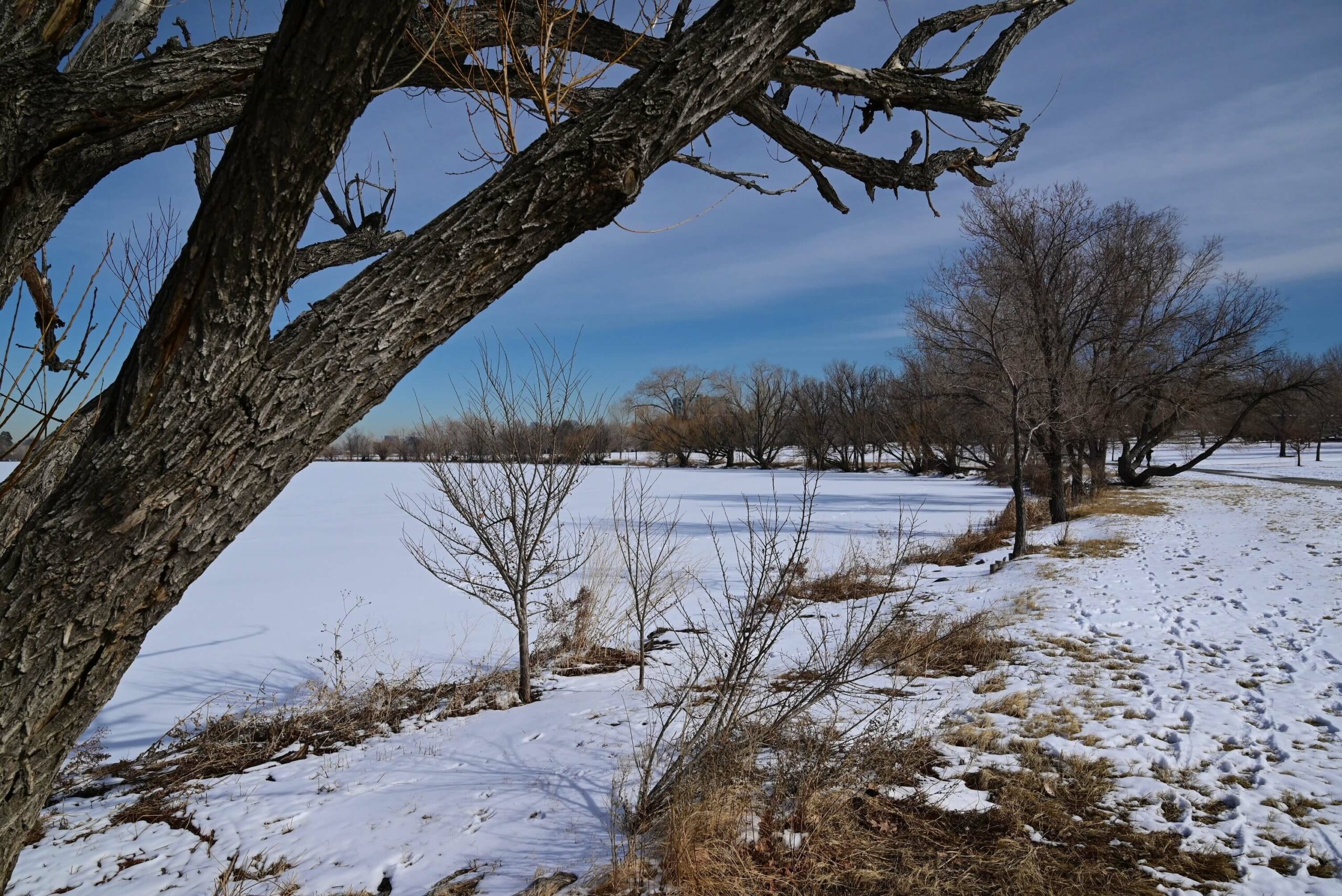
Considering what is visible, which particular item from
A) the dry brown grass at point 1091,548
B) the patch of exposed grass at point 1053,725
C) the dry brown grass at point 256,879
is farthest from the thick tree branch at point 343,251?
the dry brown grass at point 1091,548

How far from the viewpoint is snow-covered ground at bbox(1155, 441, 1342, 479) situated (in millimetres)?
31339

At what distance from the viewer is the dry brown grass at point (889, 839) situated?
2.98 meters

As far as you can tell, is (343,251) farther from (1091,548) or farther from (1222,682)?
(1091,548)

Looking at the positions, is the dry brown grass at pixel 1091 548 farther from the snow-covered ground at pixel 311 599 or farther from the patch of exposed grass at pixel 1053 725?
the patch of exposed grass at pixel 1053 725

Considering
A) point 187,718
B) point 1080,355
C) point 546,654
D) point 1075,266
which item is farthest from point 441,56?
point 1080,355

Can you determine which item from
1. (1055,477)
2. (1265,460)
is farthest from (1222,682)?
(1265,460)

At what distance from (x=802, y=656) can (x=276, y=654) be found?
6.51 meters

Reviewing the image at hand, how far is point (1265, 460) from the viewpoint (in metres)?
44.8

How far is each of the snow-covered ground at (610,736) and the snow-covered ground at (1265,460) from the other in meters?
26.1

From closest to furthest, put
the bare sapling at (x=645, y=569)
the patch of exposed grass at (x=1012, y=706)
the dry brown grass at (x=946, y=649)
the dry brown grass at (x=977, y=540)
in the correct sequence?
the patch of exposed grass at (x=1012, y=706) → the dry brown grass at (x=946, y=649) → the bare sapling at (x=645, y=569) → the dry brown grass at (x=977, y=540)

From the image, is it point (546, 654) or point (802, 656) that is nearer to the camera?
point (802, 656)

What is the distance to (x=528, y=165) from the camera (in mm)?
1688

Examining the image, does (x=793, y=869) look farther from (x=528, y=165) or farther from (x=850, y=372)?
(x=850, y=372)

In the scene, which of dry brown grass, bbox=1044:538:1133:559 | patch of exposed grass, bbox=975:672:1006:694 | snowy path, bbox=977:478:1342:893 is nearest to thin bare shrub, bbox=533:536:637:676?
patch of exposed grass, bbox=975:672:1006:694
